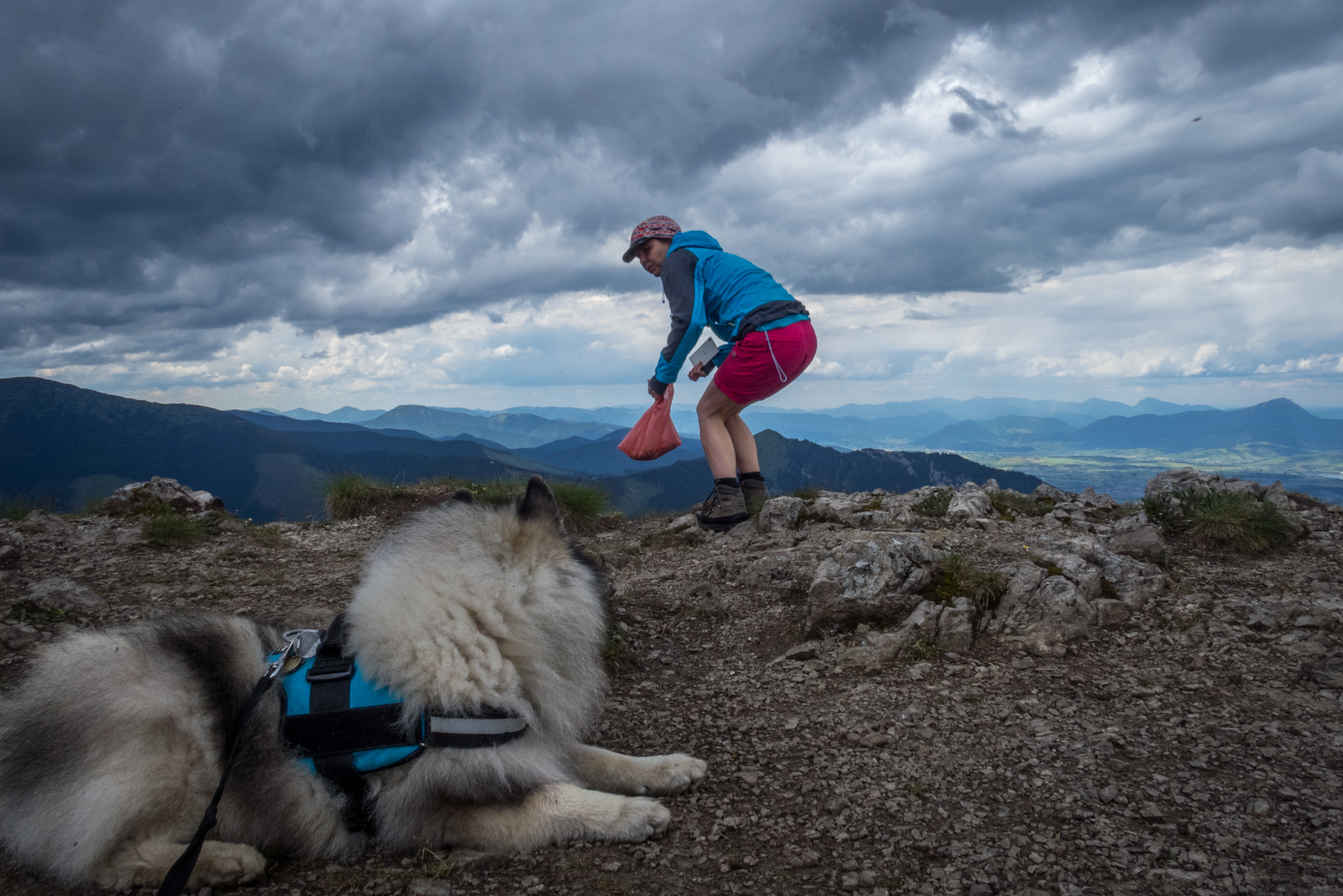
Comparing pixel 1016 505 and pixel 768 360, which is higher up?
pixel 768 360

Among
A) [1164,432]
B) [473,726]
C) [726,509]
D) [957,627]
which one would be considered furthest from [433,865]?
[1164,432]

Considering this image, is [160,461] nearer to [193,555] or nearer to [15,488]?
[15,488]

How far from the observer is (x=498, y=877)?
242 centimetres

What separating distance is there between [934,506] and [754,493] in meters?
1.99

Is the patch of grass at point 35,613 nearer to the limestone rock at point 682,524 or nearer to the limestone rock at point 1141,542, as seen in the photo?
the limestone rock at point 682,524

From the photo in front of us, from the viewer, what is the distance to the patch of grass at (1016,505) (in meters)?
6.70

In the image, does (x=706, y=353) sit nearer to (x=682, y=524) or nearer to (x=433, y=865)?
(x=682, y=524)

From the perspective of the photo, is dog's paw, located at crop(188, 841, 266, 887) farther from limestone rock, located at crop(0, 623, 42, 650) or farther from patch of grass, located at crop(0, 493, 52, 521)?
patch of grass, located at crop(0, 493, 52, 521)

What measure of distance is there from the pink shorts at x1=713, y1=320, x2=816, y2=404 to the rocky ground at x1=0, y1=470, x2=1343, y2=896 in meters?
1.58

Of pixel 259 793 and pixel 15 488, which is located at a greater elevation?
pixel 15 488

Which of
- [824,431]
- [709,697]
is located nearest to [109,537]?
[709,697]

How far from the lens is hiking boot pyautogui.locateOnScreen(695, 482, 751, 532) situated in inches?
282

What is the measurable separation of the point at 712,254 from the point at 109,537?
24.5 feet

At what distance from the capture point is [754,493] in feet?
24.6
